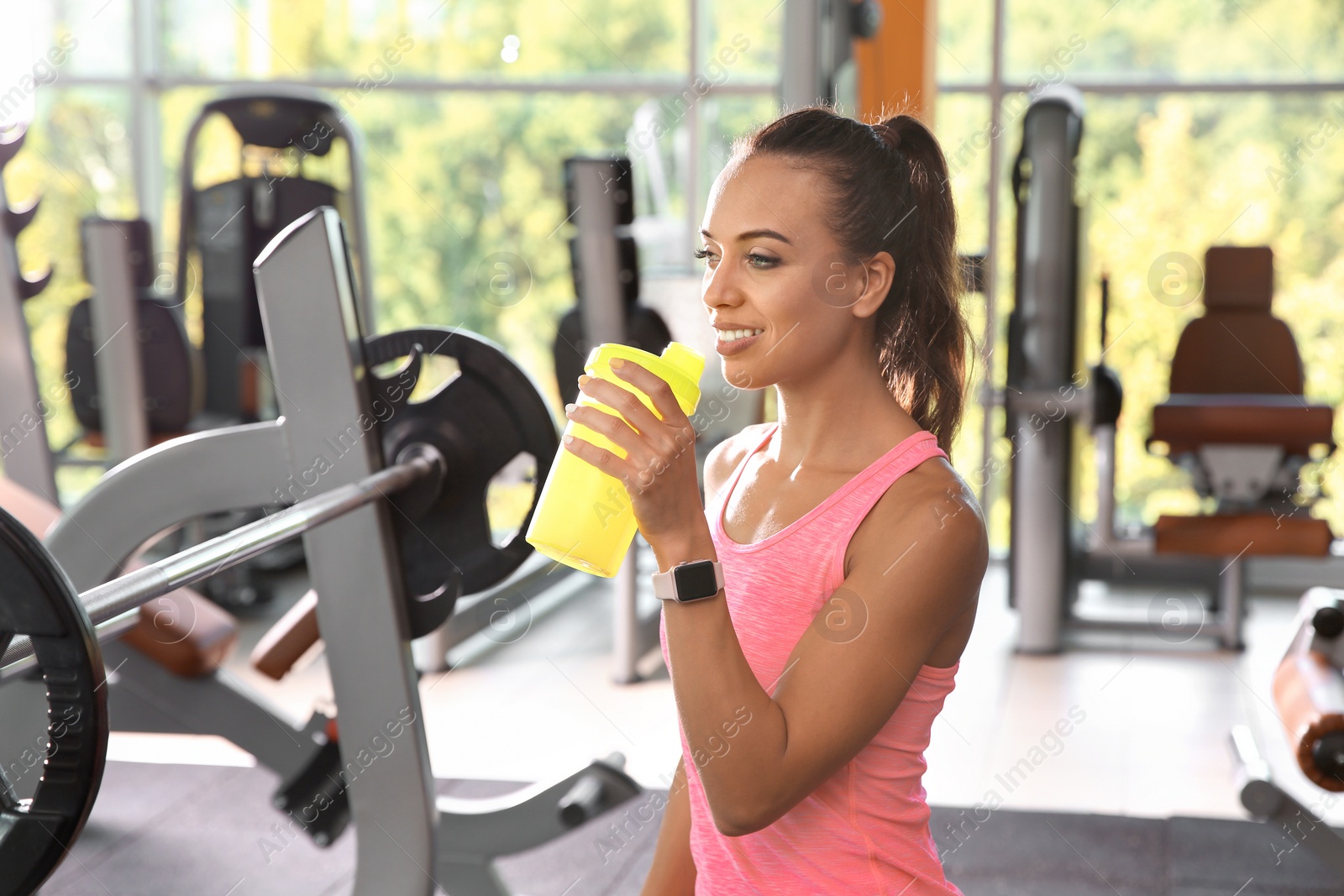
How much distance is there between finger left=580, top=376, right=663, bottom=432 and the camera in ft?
Answer: 2.85

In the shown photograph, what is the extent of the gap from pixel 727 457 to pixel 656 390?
42 cm

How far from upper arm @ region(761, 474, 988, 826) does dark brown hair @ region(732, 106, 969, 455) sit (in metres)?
0.20

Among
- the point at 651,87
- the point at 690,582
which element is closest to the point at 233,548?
the point at 690,582

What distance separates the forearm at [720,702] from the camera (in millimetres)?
890

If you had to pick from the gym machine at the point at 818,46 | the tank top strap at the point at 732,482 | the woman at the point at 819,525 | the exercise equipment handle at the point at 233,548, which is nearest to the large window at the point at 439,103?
the gym machine at the point at 818,46

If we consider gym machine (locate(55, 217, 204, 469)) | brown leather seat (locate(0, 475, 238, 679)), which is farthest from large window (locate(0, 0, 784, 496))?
brown leather seat (locate(0, 475, 238, 679))

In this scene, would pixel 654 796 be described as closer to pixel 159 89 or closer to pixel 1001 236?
pixel 1001 236

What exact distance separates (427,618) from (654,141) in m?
4.27

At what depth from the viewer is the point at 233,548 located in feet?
3.58

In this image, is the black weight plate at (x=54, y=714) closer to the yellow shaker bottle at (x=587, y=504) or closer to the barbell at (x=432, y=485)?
the barbell at (x=432, y=485)

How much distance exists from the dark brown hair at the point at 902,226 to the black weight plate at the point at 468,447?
465mm

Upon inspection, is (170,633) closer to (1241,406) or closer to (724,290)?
(724,290)

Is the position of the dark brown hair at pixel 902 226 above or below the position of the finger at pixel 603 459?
above

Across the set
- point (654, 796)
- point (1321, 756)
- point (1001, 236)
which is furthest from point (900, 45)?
point (1321, 756)
